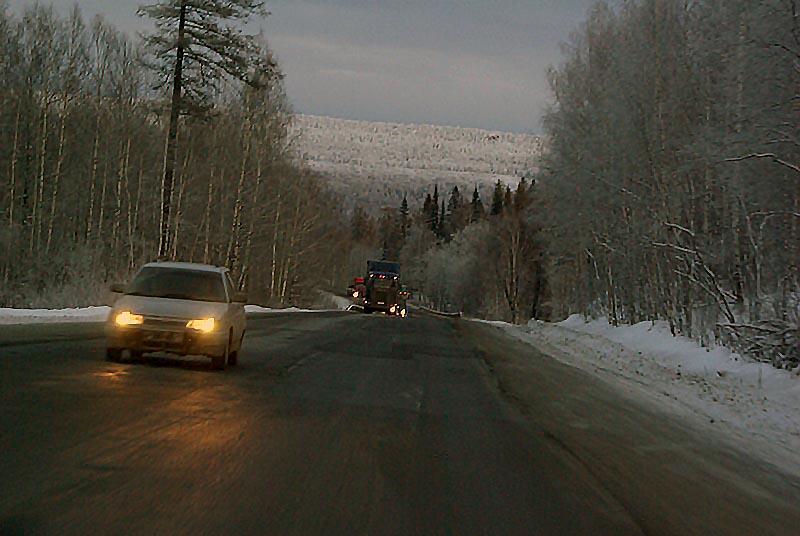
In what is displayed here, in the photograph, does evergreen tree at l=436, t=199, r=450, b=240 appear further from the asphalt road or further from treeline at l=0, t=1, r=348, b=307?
the asphalt road

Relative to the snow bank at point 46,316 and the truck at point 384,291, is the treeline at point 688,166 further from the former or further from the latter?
the truck at point 384,291

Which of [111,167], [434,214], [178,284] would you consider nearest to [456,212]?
[434,214]

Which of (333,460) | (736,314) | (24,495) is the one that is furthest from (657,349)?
(24,495)

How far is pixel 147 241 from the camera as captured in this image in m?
54.3

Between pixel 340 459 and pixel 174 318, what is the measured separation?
6527 millimetres

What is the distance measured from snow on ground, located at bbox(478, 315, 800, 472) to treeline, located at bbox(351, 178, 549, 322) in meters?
21.6

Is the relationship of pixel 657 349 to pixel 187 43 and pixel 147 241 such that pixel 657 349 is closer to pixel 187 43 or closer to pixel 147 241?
pixel 187 43

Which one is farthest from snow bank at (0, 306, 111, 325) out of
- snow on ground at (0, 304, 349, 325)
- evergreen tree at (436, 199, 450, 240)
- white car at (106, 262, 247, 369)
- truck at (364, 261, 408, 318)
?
evergreen tree at (436, 199, 450, 240)

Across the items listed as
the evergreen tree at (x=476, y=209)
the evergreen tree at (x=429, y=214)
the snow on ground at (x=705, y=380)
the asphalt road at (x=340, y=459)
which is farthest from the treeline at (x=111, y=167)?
the evergreen tree at (x=429, y=214)

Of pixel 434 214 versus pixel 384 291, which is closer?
pixel 384 291

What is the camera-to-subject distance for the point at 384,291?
6569 cm

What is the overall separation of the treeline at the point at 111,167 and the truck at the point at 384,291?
25.3 feet

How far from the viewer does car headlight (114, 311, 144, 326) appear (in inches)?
563

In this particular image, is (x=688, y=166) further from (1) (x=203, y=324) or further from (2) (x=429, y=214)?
(2) (x=429, y=214)
